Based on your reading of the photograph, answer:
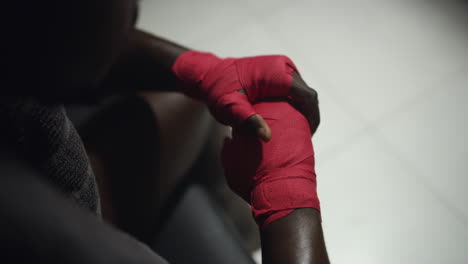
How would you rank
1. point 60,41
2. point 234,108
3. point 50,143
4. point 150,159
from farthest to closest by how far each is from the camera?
1. point 150,159
2. point 234,108
3. point 50,143
4. point 60,41

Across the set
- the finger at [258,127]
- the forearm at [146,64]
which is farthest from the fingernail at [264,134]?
the forearm at [146,64]

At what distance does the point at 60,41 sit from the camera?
0.21 meters

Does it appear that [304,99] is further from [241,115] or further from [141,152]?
[141,152]

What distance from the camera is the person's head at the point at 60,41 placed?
0.20 metres

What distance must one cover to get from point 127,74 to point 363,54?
0.51m

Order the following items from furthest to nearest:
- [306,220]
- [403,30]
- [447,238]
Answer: [403,30]
[447,238]
[306,220]

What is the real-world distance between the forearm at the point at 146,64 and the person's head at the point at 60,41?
12.8 inches

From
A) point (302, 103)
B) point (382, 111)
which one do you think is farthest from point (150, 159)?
point (382, 111)

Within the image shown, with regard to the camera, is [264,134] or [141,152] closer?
[264,134]

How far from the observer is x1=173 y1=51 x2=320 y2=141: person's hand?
0.46 metres

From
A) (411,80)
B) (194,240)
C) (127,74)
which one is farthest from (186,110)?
(411,80)

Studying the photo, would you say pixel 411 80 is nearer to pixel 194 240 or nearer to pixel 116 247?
pixel 194 240

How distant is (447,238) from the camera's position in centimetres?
52

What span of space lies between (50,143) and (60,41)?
0.17 metres
